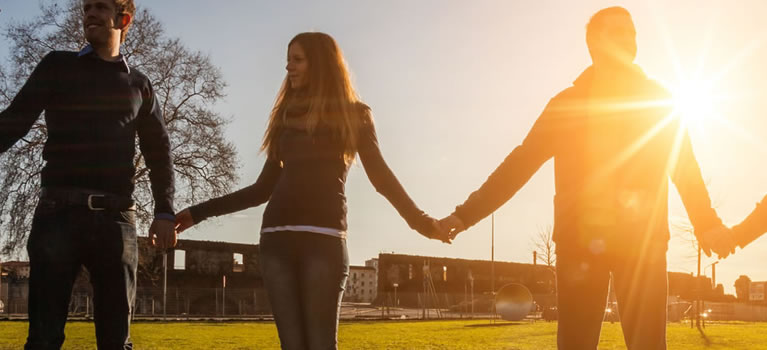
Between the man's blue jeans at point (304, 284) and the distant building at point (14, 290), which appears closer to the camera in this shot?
the man's blue jeans at point (304, 284)

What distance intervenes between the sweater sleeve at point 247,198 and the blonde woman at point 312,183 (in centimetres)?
1

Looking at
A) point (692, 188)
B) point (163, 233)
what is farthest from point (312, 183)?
point (692, 188)

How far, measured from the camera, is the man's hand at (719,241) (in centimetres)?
442

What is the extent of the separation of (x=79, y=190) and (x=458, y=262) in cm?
7608

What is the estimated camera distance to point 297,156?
3.79 metres

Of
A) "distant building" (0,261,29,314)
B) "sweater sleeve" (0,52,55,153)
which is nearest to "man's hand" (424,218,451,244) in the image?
"sweater sleeve" (0,52,55,153)

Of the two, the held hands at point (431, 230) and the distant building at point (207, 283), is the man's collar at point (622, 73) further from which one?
the distant building at point (207, 283)

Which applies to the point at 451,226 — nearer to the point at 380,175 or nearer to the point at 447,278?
the point at 380,175

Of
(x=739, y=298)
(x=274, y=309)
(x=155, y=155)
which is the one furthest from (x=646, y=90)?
(x=739, y=298)

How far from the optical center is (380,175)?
4074 mm

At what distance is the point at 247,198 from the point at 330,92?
2.64 ft

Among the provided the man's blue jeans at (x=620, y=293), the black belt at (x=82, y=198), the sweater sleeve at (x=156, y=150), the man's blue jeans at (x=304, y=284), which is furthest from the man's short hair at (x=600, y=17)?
the black belt at (x=82, y=198)

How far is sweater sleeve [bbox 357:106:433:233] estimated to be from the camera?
3.95 metres

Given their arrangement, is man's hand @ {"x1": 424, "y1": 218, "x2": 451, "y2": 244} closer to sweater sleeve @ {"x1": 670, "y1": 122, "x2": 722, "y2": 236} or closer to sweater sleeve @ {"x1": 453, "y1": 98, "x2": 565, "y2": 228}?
sweater sleeve @ {"x1": 453, "y1": 98, "x2": 565, "y2": 228}
